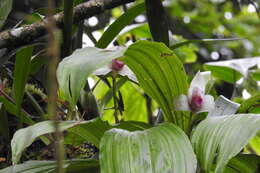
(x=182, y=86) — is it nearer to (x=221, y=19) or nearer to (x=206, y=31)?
(x=206, y=31)

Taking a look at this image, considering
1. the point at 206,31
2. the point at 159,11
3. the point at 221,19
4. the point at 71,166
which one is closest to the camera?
the point at 71,166

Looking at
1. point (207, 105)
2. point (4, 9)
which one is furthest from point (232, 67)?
point (4, 9)

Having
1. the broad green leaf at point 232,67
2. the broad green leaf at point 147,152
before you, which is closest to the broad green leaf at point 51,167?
the broad green leaf at point 147,152

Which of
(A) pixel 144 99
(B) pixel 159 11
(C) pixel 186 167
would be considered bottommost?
(A) pixel 144 99

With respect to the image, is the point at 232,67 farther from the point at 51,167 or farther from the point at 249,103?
the point at 51,167

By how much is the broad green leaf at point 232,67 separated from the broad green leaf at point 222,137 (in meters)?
0.64

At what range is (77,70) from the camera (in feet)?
2.20

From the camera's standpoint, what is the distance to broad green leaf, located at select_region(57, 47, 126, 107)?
650 mm

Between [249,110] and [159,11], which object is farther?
[159,11]

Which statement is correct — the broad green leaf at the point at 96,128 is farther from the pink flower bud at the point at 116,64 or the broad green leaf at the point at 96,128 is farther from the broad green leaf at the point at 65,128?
the pink flower bud at the point at 116,64

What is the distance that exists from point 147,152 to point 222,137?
0.11 m

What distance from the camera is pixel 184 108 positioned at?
0.82 meters

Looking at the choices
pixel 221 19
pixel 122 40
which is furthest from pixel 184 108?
pixel 221 19

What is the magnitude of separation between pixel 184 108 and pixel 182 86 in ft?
0.17
